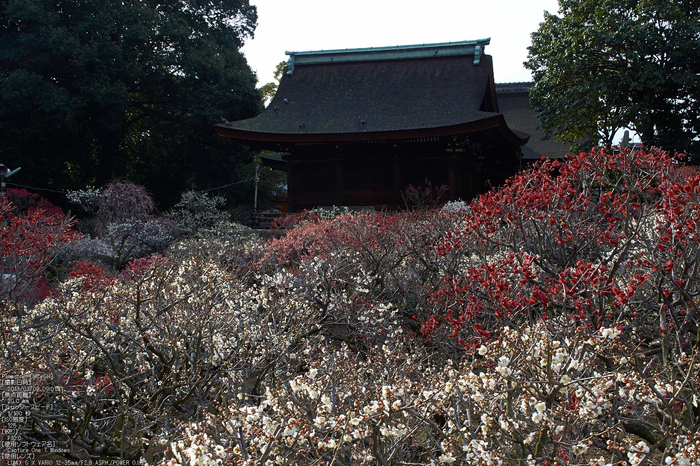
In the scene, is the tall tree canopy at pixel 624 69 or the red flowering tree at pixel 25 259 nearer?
the red flowering tree at pixel 25 259

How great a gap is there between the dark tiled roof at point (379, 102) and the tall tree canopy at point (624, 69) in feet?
8.11

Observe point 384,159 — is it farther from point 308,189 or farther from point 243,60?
point 243,60

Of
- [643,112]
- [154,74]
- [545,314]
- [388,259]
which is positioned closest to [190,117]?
[154,74]

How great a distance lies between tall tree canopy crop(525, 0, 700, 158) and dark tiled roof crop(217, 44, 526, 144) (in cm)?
247

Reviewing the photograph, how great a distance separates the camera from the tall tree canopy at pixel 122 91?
1656 cm

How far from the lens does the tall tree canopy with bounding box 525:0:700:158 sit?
16.2 metres

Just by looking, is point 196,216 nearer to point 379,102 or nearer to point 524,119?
point 379,102

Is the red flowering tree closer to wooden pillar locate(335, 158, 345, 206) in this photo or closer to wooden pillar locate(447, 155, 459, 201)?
wooden pillar locate(335, 158, 345, 206)

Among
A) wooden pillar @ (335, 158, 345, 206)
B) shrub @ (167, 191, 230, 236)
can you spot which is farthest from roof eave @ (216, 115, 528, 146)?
shrub @ (167, 191, 230, 236)

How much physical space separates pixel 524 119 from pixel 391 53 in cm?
1152

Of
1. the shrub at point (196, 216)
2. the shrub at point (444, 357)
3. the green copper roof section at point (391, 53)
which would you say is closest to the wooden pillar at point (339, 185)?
the shrub at point (196, 216)

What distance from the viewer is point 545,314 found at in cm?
404

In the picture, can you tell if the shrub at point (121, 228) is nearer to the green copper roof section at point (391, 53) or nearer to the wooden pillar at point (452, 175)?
the green copper roof section at point (391, 53)

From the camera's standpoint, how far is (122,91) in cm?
1730
